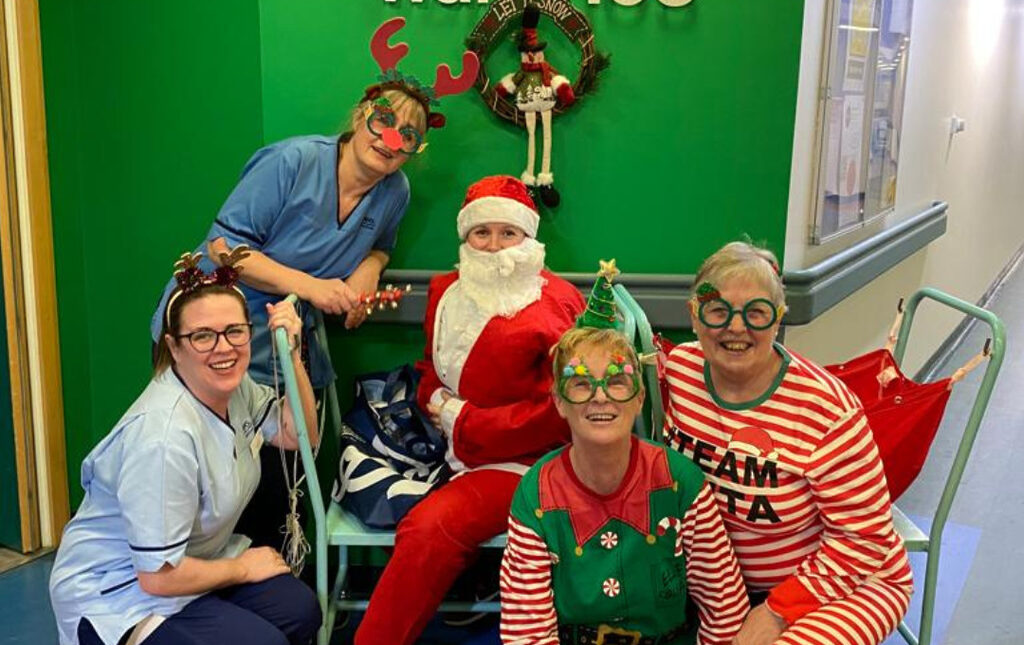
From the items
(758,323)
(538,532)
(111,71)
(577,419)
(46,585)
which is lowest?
(46,585)

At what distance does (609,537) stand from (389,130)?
3.36 feet

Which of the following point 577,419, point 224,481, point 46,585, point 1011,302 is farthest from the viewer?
point 1011,302

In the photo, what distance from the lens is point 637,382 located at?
1.78 metres

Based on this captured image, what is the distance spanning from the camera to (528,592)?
1.81 metres

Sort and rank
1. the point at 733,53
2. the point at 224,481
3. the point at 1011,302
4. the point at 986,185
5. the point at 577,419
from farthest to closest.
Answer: the point at 1011,302, the point at 986,185, the point at 733,53, the point at 224,481, the point at 577,419

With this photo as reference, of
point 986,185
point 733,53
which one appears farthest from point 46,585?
point 986,185

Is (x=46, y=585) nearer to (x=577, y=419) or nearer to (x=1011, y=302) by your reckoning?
(x=577, y=419)

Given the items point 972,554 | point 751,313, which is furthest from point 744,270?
point 972,554

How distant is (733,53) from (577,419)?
3.64 ft

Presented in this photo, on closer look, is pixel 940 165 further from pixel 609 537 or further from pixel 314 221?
pixel 609 537

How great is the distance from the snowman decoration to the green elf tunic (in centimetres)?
90

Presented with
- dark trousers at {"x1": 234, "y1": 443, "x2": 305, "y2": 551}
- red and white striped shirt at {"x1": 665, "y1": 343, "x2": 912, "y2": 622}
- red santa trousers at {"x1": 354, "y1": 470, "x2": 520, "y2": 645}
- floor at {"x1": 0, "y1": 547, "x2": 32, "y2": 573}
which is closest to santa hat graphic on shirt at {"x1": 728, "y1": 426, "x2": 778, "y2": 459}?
red and white striped shirt at {"x1": 665, "y1": 343, "x2": 912, "y2": 622}

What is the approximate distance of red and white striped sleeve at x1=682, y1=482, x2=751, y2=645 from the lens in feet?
6.05

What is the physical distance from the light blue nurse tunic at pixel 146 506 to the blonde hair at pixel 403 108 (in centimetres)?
76
